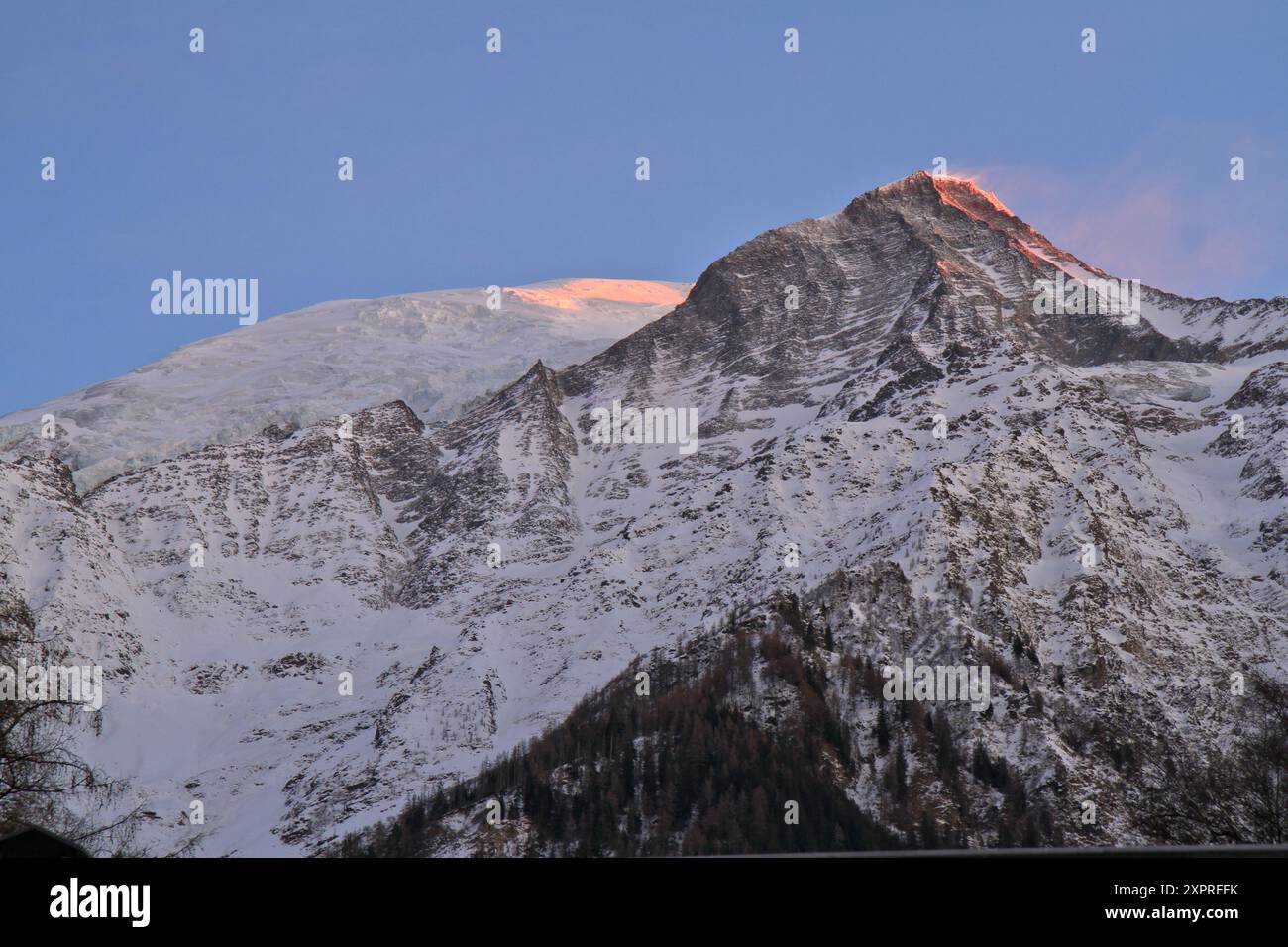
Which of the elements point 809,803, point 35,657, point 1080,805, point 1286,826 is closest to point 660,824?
point 809,803

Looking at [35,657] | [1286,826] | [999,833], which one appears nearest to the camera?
[35,657]

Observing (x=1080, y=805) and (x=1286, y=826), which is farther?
(x=1080, y=805)
